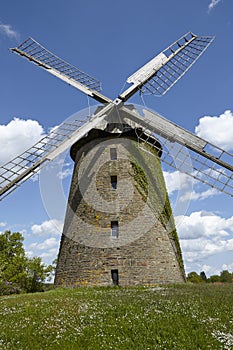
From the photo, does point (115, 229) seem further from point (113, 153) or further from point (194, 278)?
point (194, 278)

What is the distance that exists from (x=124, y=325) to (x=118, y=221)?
8.95 meters

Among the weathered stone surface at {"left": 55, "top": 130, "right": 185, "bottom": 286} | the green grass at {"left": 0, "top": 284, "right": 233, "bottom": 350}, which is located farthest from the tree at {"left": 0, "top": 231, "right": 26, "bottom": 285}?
the green grass at {"left": 0, "top": 284, "right": 233, "bottom": 350}

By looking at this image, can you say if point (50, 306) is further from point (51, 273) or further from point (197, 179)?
point (51, 273)

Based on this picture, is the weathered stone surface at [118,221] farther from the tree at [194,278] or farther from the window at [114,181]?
the tree at [194,278]

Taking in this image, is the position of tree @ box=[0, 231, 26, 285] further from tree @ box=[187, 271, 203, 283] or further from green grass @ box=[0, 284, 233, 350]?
tree @ box=[187, 271, 203, 283]

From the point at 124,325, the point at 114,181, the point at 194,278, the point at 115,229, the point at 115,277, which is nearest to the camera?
the point at 124,325

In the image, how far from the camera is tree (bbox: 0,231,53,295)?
27.0 meters

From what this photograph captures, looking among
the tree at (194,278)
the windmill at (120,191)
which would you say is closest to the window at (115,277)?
the windmill at (120,191)

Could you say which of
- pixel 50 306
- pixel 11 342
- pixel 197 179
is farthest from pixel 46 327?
pixel 197 179

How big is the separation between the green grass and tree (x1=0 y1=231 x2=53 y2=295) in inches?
694

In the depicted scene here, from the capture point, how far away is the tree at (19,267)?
27.0 meters

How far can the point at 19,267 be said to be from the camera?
28.2 meters

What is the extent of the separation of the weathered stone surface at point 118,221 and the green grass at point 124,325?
5.23 m

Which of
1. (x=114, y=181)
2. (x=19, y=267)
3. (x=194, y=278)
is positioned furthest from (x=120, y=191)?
(x=194, y=278)
